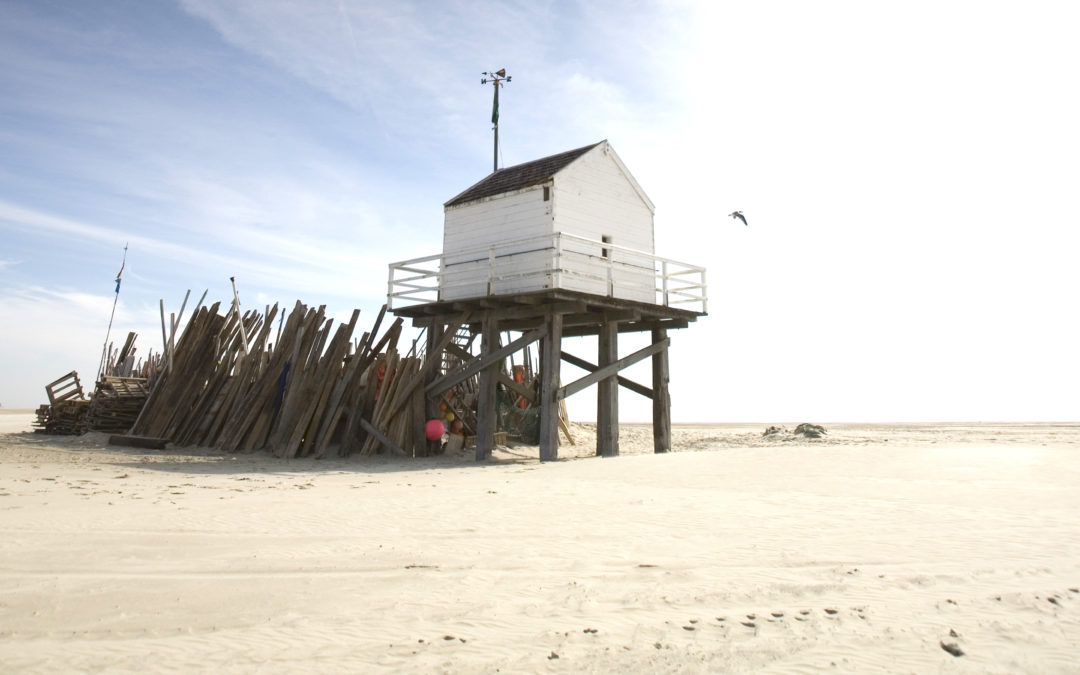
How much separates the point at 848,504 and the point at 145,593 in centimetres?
729

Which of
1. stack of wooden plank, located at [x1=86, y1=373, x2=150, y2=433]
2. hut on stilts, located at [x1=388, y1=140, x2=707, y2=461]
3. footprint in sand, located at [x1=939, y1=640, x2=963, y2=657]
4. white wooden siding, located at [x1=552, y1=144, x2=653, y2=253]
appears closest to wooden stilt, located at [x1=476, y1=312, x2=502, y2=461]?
hut on stilts, located at [x1=388, y1=140, x2=707, y2=461]

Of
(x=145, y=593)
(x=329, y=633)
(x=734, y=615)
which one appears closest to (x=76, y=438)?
(x=145, y=593)

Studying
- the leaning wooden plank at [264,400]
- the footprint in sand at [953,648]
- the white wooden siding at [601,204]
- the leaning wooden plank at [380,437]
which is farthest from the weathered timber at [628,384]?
the footprint in sand at [953,648]

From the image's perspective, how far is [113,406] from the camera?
19.5 metres

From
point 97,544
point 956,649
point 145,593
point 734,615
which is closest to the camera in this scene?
point 956,649

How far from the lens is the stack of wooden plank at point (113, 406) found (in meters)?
19.5

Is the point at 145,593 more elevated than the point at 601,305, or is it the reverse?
the point at 601,305

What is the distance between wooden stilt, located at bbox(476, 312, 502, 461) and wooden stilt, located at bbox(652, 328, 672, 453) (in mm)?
4267

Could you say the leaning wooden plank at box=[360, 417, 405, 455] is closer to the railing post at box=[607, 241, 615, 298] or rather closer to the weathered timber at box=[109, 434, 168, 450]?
the weathered timber at box=[109, 434, 168, 450]

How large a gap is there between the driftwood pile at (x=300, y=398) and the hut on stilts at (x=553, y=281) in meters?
0.95

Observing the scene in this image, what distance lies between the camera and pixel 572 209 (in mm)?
16359

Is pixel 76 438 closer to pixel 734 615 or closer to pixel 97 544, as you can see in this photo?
pixel 97 544

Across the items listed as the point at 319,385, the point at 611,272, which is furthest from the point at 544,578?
the point at 319,385

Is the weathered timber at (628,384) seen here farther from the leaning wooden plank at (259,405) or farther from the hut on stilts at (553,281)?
the leaning wooden plank at (259,405)
